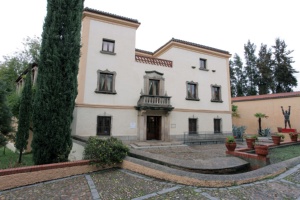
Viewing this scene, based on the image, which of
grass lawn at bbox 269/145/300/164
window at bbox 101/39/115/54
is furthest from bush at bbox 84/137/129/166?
window at bbox 101/39/115/54

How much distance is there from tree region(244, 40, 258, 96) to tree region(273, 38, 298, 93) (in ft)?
14.1

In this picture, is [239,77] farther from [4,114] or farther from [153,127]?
[4,114]

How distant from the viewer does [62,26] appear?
7828 millimetres

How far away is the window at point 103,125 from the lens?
41.5 ft

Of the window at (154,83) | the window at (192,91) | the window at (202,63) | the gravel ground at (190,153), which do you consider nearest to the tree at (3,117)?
the gravel ground at (190,153)

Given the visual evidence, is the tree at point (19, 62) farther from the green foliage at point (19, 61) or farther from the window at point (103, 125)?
the window at point (103, 125)

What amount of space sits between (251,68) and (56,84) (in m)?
46.8

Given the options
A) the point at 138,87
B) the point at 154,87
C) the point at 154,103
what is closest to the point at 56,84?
the point at 138,87

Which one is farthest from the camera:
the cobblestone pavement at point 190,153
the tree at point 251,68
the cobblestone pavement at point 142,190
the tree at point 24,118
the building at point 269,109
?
the tree at point 251,68

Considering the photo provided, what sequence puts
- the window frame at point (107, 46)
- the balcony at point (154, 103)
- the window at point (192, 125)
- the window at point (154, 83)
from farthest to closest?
the window at point (192, 125) < the window at point (154, 83) < the balcony at point (154, 103) < the window frame at point (107, 46)

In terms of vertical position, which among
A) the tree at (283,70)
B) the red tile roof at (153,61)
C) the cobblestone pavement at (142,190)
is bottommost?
the cobblestone pavement at (142,190)

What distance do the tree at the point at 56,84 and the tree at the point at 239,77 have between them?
43990 millimetres

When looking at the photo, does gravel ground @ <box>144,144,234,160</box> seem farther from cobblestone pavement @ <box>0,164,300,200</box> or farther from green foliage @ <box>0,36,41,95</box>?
green foliage @ <box>0,36,41,95</box>

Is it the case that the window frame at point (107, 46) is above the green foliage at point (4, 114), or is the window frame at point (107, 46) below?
above
